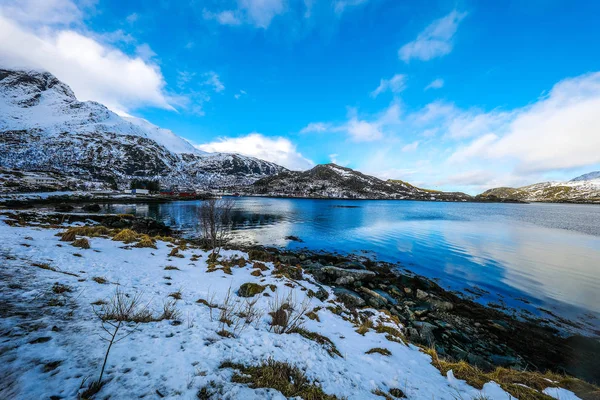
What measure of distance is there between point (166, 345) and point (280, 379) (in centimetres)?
237

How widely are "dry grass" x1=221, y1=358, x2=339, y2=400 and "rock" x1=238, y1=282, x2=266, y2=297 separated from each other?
5.27m

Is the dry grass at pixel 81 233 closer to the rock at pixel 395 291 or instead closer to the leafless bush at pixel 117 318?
the leafless bush at pixel 117 318

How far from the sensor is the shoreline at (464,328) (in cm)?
893

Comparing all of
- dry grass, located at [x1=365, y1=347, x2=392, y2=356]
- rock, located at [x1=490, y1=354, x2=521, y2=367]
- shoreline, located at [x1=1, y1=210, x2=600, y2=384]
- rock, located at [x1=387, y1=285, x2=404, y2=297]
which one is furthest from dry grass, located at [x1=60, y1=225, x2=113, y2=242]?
rock, located at [x1=490, y1=354, x2=521, y2=367]

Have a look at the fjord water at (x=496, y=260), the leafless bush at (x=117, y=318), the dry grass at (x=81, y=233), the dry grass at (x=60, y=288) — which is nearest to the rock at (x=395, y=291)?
the fjord water at (x=496, y=260)

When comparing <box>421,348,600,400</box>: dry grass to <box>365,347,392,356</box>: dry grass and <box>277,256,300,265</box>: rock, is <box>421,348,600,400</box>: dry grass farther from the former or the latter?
<box>277,256,300,265</box>: rock

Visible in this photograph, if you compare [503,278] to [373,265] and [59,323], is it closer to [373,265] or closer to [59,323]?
[373,265]

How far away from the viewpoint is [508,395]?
15.1 feet

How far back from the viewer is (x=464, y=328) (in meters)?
11.1

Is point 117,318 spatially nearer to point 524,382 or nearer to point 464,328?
point 524,382

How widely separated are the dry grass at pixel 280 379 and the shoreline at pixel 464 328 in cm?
665

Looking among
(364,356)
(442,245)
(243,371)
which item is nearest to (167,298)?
(243,371)

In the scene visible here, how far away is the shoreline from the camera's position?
8930 millimetres

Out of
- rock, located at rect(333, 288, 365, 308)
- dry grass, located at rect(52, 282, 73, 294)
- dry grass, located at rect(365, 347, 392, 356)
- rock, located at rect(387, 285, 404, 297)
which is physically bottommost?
rock, located at rect(387, 285, 404, 297)
